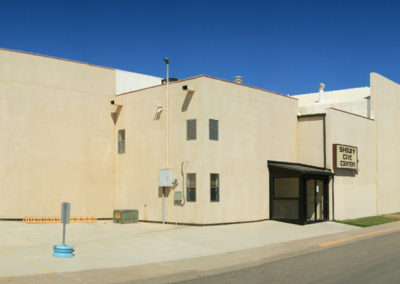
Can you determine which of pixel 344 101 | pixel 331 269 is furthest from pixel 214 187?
pixel 344 101

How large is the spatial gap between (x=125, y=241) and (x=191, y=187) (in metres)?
5.55

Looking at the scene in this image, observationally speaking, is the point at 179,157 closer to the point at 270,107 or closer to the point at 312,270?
the point at 270,107

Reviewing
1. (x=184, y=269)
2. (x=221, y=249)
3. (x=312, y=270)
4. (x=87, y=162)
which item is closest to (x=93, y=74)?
(x=87, y=162)

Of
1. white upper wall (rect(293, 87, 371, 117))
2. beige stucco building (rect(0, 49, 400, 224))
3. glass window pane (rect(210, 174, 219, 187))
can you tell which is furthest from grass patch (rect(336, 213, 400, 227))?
glass window pane (rect(210, 174, 219, 187))

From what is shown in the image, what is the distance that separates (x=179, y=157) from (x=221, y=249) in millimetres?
6864

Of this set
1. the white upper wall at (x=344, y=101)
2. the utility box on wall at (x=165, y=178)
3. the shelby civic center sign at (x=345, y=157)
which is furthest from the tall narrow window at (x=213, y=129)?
the white upper wall at (x=344, y=101)

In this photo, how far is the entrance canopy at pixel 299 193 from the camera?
23.8 m

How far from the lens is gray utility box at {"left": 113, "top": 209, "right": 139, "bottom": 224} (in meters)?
23.3

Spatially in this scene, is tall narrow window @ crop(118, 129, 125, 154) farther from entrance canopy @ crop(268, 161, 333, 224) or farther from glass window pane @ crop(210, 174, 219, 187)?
entrance canopy @ crop(268, 161, 333, 224)

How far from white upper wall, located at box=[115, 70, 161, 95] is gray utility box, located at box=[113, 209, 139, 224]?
264 inches

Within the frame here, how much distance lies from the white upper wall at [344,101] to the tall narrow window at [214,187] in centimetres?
933

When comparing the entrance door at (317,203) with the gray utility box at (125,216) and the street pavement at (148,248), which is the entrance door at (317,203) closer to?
the street pavement at (148,248)

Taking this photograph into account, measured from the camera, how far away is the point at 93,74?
25297 mm

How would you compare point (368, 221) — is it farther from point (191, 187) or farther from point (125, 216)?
point (125, 216)
